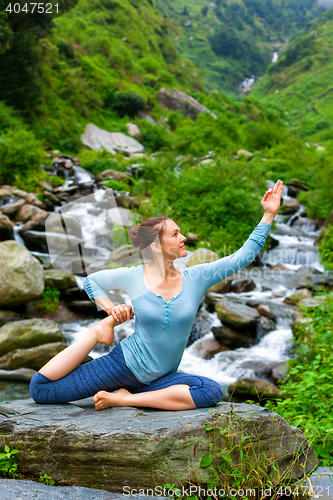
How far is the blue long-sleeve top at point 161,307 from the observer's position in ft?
7.60

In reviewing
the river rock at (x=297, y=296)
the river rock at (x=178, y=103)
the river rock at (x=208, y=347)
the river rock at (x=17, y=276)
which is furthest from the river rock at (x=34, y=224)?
the river rock at (x=178, y=103)

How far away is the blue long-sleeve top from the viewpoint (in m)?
2.32

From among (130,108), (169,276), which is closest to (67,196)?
(169,276)

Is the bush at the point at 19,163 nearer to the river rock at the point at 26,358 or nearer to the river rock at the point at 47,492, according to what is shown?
the river rock at the point at 26,358

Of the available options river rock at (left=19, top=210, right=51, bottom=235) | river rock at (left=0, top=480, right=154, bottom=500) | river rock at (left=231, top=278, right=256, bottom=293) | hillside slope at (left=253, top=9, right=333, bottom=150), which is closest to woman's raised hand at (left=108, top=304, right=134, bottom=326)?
river rock at (left=0, top=480, right=154, bottom=500)

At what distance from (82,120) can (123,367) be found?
25.7 m

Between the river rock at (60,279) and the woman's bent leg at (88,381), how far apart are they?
17.8ft

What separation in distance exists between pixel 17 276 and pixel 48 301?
37.5 inches

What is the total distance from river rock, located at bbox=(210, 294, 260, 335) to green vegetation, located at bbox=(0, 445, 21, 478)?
5072 millimetres

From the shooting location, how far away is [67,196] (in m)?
14.1

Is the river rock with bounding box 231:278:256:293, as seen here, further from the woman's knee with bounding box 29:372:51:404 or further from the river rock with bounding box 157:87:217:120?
the river rock with bounding box 157:87:217:120

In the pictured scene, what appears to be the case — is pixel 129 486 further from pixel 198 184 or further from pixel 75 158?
pixel 75 158

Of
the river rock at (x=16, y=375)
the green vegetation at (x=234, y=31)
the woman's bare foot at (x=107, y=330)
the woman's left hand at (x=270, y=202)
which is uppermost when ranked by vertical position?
the green vegetation at (x=234, y=31)

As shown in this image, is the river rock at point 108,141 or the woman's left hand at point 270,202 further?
the river rock at point 108,141
